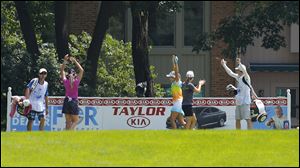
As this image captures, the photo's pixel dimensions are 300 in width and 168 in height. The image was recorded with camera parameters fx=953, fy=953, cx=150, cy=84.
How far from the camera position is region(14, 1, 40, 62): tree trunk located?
3150 centimetres

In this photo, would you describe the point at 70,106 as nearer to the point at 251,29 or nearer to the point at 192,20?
the point at 251,29

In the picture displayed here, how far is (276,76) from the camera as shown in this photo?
41875 mm

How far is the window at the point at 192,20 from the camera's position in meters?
41.2

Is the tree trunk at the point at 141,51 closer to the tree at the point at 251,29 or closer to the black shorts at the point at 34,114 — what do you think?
the tree at the point at 251,29

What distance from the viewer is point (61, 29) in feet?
106

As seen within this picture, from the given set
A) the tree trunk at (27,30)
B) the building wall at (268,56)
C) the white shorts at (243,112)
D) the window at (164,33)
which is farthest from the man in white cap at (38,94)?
the building wall at (268,56)

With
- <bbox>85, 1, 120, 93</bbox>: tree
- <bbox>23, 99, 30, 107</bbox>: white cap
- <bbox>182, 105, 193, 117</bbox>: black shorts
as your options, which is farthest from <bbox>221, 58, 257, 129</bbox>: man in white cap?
<bbox>85, 1, 120, 93</bbox>: tree

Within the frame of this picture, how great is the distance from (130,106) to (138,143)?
945 centimetres

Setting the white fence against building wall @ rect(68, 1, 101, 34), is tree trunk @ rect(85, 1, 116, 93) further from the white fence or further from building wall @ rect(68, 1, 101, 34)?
building wall @ rect(68, 1, 101, 34)

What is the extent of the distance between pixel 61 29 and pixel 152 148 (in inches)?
651

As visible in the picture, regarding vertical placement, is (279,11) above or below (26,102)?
above

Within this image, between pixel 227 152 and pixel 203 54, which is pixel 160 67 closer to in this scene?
pixel 203 54

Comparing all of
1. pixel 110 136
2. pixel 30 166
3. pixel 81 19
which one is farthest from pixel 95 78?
pixel 30 166

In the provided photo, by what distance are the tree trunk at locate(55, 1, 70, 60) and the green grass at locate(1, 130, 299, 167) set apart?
1411 centimetres
